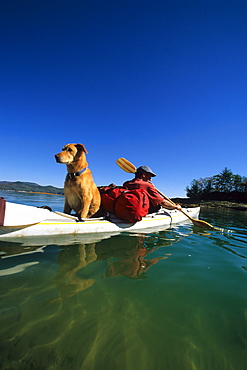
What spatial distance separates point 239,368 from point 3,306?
71.6 inches

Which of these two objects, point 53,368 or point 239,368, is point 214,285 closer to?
point 239,368

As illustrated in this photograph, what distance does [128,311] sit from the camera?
1.44 metres

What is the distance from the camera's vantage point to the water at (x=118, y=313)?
103 centimetres

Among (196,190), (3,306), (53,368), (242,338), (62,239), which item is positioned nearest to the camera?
(53,368)

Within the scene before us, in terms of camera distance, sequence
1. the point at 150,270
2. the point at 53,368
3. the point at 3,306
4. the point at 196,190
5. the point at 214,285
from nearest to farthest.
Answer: the point at 53,368 → the point at 3,306 → the point at 214,285 → the point at 150,270 → the point at 196,190

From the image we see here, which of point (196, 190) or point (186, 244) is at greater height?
point (196, 190)

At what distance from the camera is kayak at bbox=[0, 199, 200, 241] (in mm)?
2699

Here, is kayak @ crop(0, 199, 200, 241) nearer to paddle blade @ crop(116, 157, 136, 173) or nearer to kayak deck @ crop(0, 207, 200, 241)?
kayak deck @ crop(0, 207, 200, 241)

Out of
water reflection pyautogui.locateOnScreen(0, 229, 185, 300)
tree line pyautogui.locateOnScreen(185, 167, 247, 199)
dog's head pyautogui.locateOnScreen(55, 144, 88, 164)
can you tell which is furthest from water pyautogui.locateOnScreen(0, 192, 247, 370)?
tree line pyautogui.locateOnScreen(185, 167, 247, 199)

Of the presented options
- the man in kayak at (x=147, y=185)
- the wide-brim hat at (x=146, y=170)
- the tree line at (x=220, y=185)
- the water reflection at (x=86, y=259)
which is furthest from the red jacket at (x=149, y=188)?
the tree line at (x=220, y=185)

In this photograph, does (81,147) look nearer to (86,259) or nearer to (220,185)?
(86,259)

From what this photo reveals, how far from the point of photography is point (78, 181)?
12.1 ft

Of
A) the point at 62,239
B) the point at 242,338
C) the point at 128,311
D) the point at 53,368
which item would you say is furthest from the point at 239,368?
the point at 62,239

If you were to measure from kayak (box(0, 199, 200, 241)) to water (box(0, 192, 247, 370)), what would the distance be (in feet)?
1.52
